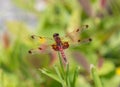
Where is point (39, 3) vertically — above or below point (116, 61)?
above

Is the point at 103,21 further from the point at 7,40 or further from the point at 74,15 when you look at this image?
the point at 7,40

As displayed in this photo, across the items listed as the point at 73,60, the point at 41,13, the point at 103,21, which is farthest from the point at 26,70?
the point at 41,13

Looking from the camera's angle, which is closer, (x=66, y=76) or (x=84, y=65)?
(x=66, y=76)

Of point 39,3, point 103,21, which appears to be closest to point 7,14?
point 39,3

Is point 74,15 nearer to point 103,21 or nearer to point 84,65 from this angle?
point 103,21

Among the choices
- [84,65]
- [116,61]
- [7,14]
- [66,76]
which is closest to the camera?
[66,76]

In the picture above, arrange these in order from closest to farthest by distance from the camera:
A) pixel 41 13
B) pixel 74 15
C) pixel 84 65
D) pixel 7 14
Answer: pixel 84 65 → pixel 74 15 → pixel 41 13 → pixel 7 14
